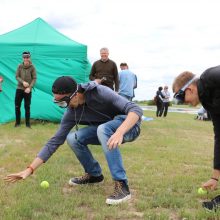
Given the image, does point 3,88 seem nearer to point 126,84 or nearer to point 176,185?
point 126,84

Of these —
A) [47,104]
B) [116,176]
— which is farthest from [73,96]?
[47,104]

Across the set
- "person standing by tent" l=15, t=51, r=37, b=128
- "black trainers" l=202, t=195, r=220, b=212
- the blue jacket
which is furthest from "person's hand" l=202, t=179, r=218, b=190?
"person standing by tent" l=15, t=51, r=37, b=128

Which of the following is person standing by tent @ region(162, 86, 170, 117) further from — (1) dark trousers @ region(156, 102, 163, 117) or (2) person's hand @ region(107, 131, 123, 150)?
(2) person's hand @ region(107, 131, 123, 150)

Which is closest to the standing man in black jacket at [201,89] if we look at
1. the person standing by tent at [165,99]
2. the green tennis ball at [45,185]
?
the green tennis ball at [45,185]

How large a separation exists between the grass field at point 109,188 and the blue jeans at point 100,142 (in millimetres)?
279

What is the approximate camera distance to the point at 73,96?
4.29 m

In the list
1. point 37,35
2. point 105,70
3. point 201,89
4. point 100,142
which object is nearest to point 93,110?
point 100,142

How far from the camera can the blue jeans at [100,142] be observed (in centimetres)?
431

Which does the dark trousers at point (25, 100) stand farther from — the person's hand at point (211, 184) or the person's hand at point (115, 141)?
the person's hand at point (115, 141)

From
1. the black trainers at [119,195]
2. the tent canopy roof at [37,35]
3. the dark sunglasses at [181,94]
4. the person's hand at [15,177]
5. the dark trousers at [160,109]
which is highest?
the tent canopy roof at [37,35]

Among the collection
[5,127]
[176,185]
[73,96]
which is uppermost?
[73,96]

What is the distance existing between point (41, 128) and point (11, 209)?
7.08m

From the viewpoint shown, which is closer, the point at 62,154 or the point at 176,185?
the point at 176,185

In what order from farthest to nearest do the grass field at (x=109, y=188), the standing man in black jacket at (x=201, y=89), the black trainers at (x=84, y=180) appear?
the black trainers at (x=84, y=180), the grass field at (x=109, y=188), the standing man in black jacket at (x=201, y=89)
